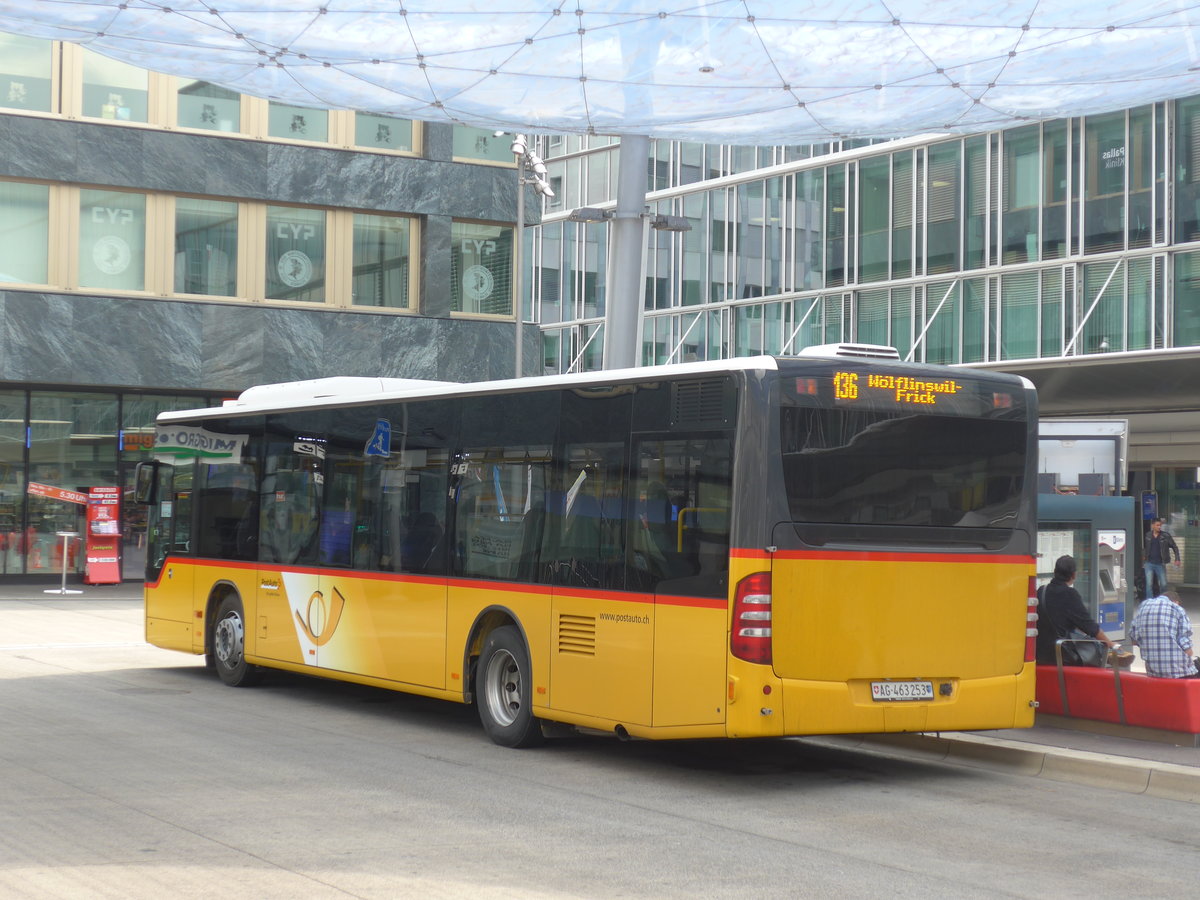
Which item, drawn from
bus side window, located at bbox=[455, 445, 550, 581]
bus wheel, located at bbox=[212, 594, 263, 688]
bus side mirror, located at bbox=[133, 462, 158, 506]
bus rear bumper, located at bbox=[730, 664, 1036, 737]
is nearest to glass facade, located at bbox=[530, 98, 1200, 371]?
bus side mirror, located at bbox=[133, 462, 158, 506]

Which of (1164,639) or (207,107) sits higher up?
(207,107)

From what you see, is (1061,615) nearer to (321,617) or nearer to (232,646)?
(321,617)

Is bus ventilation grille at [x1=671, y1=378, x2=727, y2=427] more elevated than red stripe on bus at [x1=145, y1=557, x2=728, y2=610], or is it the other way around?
bus ventilation grille at [x1=671, y1=378, x2=727, y2=427]

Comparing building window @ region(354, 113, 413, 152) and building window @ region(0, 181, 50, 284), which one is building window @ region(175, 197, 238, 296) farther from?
building window @ region(354, 113, 413, 152)

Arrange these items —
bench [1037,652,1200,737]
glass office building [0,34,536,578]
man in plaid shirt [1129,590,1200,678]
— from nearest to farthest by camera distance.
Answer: bench [1037,652,1200,737], man in plaid shirt [1129,590,1200,678], glass office building [0,34,536,578]

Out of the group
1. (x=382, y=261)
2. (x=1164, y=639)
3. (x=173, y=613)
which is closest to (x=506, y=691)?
(x=1164, y=639)

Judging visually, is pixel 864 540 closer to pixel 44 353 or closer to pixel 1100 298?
pixel 44 353

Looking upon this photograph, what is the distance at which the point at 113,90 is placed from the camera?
3114cm

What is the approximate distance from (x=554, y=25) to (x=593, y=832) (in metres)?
9.01

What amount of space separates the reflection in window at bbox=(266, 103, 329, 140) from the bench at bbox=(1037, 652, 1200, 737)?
2375cm

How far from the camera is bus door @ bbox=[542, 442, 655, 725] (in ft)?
34.7

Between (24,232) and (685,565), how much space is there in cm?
2391

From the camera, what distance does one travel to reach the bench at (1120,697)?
11469mm

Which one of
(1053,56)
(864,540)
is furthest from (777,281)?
(864,540)
